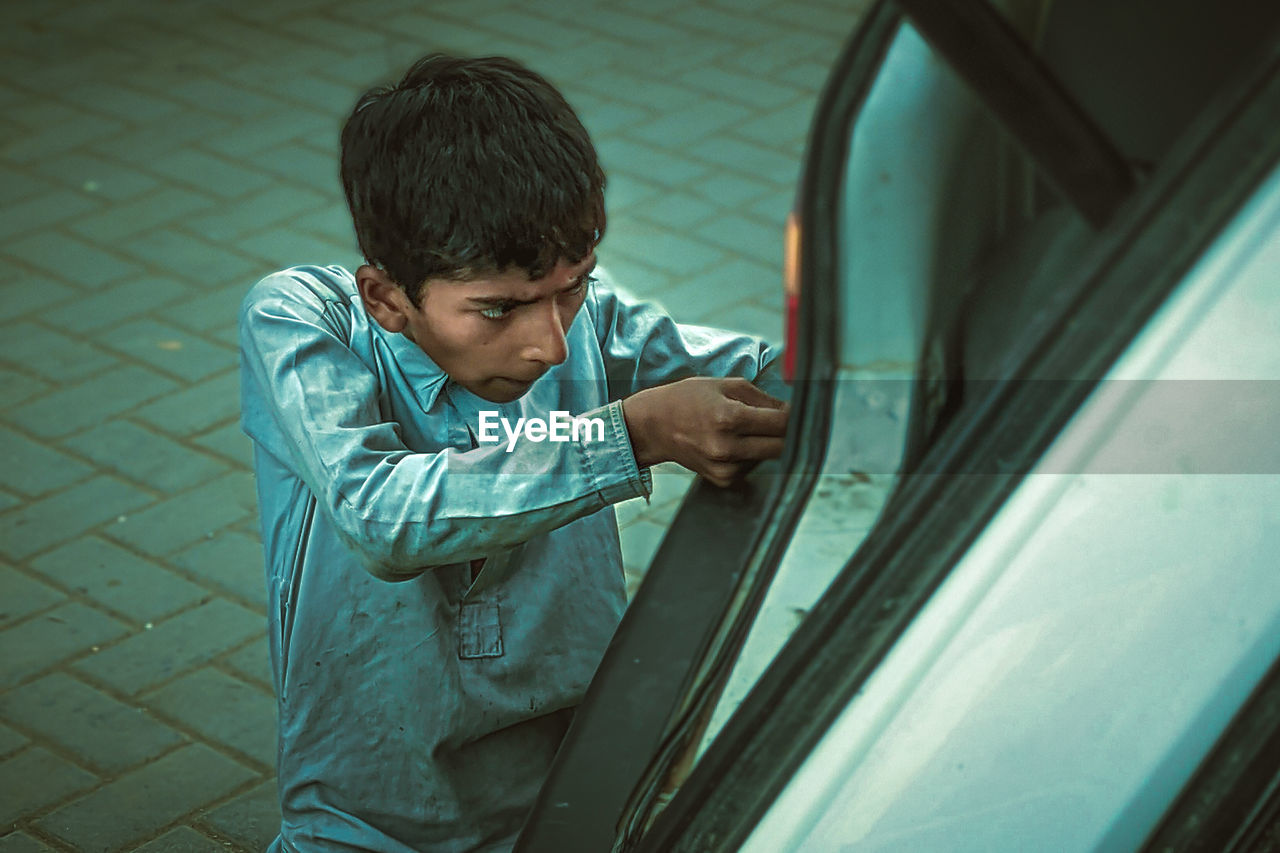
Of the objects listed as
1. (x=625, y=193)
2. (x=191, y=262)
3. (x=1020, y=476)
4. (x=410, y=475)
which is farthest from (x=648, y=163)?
(x=1020, y=476)

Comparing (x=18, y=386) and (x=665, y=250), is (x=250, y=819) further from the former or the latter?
(x=665, y=250)

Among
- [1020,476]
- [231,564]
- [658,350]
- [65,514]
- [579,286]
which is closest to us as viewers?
[1020,476]

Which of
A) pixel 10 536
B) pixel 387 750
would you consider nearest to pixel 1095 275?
pixel 387 750

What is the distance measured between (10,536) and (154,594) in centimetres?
44

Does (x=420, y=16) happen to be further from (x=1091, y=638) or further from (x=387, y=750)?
(x=1091, y=638)

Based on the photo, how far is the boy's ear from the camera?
1.56 meters

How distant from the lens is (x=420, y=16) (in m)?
6.54

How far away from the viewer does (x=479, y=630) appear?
1.69 m

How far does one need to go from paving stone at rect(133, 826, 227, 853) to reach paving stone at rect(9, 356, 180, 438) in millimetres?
1552

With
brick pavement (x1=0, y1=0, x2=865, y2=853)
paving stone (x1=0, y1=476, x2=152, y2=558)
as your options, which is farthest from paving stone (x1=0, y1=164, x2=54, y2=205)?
paving stone (x1=0, y1=476, x2=152, y2=558)

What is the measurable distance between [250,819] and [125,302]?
7.42 feet

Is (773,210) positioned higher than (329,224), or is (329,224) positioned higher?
(773,210)

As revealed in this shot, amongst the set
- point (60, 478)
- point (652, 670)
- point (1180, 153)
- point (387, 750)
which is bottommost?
point (60, 478)

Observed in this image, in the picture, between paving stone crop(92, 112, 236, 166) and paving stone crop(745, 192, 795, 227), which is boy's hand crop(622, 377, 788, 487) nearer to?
paving stone crop(745, 192, 795, 227)
